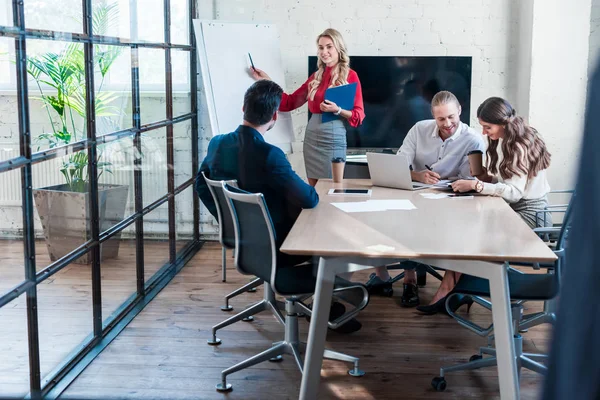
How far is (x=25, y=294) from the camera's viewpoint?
88.4 inches

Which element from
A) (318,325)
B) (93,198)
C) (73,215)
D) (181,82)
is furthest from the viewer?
(181,82)

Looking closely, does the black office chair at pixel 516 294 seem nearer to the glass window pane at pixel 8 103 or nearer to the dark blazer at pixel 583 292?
the glass window pane at pixel 8 103

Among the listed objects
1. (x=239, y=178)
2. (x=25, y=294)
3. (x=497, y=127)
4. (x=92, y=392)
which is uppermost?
(x=497, y=127)

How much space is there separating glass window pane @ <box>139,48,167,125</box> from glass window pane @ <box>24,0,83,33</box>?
0.89 m

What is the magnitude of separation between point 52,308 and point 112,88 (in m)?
1.08

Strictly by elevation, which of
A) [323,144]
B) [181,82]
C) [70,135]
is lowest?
[323,144]

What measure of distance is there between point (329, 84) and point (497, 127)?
1285 mm

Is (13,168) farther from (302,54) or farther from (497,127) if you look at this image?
(302,54)

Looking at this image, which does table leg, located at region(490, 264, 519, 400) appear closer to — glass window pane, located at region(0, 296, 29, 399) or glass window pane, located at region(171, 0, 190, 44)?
glass window pane, located at region(0, 296, 29, 399)

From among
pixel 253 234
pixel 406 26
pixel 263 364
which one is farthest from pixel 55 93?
pixel 406 26

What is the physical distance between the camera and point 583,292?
44cm

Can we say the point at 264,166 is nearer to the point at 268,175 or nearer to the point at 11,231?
the point at 268,175

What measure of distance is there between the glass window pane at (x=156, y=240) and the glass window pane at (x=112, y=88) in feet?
2.14

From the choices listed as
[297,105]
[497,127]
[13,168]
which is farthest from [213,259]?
[13,168]
